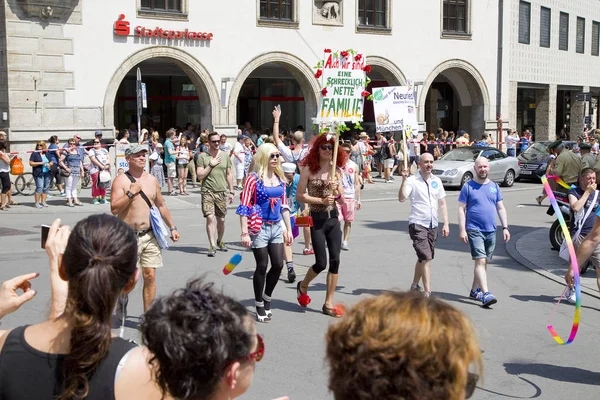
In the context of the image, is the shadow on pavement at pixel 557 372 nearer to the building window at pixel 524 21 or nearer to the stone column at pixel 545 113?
the building window at pixel 524 21

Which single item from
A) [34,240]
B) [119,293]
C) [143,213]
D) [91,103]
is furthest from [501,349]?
[91,103]

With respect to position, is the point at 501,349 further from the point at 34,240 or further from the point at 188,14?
the point at 188,14

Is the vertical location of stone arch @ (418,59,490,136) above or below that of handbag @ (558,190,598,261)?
above

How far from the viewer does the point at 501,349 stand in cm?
751

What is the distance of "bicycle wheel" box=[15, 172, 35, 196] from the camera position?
2101 cm

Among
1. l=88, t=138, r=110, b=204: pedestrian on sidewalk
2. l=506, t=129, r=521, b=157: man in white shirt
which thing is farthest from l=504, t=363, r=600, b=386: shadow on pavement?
l=506, t=129, r=521, b=157: man in white shirt

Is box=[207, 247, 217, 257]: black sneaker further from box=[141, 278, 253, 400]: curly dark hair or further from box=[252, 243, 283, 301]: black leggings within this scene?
box=[141, 278, 253, 400]: curly dark hair

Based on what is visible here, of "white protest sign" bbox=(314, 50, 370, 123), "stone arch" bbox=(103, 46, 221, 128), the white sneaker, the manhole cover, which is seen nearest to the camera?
the white sneaker

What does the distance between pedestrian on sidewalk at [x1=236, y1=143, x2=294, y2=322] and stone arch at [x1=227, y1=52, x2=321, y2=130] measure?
18.2 metres

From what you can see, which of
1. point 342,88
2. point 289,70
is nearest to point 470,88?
point 289,70

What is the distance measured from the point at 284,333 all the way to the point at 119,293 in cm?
523

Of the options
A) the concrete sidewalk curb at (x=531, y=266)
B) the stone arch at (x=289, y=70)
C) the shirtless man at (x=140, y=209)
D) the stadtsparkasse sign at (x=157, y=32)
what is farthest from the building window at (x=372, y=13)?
the shirtless man at (x=140, y=209)

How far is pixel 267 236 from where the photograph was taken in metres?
8.25

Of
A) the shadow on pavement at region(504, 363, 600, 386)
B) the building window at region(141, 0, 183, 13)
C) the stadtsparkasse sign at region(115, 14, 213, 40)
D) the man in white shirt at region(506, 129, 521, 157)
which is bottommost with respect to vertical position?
the shadow on pavement at region(504, 363, 600, 386)
